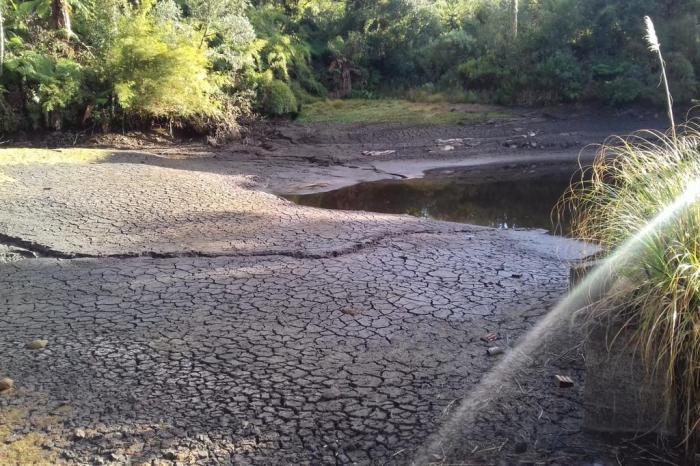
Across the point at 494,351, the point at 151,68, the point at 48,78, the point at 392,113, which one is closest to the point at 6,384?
the point at 494,351

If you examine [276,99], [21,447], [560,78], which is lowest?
[21,447]

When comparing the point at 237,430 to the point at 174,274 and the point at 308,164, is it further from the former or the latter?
the point at 308,164

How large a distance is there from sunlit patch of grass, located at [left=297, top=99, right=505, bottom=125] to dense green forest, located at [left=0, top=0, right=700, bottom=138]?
37.7 inches

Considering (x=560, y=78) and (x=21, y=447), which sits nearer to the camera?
(x=21, y=447)

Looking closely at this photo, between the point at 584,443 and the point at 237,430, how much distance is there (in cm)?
208

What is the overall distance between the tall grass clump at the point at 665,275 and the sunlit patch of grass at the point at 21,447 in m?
3.39

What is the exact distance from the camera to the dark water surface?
41.3ft

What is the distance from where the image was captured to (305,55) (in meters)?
27.2

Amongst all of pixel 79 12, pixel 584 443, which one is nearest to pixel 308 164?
pixel 79 12

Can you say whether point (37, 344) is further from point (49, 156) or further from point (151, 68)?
point (151, 68)

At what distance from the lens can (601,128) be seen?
23.1 m

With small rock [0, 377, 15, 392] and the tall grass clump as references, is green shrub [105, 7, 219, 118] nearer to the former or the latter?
small rock [0, 377, 15, 392]

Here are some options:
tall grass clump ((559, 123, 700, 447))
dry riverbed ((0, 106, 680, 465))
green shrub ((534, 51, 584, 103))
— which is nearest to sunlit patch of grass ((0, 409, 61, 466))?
dry riverbed ((0, 106, 680, 465))

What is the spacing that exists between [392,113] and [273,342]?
63.3 feet
